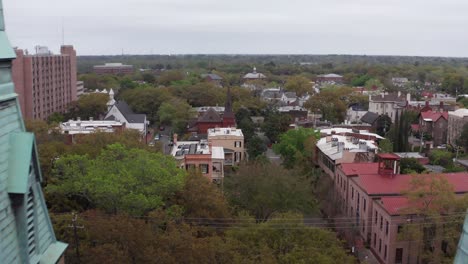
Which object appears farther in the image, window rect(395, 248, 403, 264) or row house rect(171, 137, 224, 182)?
row house rect(171, 137, 224, 182)

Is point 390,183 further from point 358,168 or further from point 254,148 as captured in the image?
point 254,148

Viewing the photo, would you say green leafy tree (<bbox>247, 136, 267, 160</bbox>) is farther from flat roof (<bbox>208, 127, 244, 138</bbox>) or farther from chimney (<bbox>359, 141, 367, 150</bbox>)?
chimney (<bbox>359, 141, 367, 150</bbox>)

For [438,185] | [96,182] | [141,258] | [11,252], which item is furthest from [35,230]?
[438,185]

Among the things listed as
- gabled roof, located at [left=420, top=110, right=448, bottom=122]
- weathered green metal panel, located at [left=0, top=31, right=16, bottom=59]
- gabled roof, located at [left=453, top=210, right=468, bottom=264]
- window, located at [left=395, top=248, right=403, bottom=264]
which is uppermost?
weathered green metal panel, located at [left=0, top=31, right=16, bottom=59]

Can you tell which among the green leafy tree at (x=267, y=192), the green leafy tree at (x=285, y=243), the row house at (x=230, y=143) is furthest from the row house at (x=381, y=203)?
the row house at (x=230, y=143)

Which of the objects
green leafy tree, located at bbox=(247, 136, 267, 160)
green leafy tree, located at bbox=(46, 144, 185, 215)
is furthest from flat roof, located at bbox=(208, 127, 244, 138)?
green leafy tree, located at bbox=(46, 144, 185, 215)

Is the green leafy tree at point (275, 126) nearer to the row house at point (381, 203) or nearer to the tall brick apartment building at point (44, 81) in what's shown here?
the row house at point (381, 203)

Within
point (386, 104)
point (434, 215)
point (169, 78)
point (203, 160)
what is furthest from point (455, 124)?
point (169, 78)

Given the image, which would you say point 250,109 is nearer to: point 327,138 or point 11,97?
point 327,138
